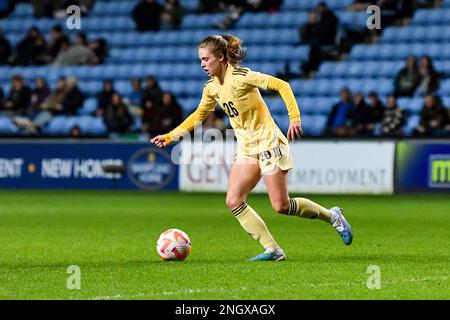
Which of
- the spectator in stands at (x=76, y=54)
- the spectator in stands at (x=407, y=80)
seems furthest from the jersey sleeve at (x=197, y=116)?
the spectator in stands at (x=76, y=54)

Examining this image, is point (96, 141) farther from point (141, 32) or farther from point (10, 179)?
point (141, 32)

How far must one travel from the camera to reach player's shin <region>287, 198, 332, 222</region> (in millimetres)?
9875

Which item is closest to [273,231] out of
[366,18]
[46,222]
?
[46,222]

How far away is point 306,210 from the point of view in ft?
32.7

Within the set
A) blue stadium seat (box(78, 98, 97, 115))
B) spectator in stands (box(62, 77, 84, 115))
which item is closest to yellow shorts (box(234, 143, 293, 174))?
spectator in stands (box(62, 77, 84, 115))

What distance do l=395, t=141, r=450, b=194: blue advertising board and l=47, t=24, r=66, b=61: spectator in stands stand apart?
963cm

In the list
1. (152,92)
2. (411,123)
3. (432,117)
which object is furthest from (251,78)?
(152,92)

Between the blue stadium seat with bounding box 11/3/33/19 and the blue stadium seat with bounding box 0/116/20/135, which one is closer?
the blue stadium seat with bounding box 0/116/20/135

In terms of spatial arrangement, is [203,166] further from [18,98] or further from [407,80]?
[18,98]

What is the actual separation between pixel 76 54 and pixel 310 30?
562 cm

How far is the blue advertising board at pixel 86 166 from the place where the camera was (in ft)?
69.7

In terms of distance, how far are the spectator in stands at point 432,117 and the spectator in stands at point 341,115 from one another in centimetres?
146

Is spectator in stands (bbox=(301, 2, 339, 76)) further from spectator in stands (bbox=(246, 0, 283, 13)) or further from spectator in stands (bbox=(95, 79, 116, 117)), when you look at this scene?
spectator in stands (bbox=(95, 79, 116, 117))

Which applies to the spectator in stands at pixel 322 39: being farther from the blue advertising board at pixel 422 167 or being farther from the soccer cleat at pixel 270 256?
the soccer cleat at pixel 270 256
